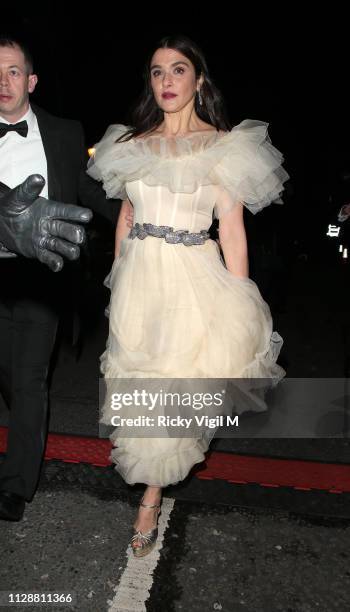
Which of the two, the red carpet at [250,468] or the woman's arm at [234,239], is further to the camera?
the red carpet at [250,468]

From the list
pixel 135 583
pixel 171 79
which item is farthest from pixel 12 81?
pixel 135 583

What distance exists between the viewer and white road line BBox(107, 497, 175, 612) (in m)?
2.36

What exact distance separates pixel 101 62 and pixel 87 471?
77.6 ft

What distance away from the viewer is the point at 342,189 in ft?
20.4

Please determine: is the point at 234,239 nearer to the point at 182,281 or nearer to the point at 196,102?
the point at 182,281

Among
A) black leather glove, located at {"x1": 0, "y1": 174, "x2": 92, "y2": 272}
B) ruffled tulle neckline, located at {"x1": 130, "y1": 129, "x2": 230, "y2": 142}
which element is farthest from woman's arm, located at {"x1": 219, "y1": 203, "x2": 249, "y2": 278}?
black leather glove, located at {"x1": 0, "y1": 174, "x2": 92, "y2": 272}

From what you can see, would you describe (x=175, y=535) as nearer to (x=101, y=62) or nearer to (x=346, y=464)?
(x=346, y=464)

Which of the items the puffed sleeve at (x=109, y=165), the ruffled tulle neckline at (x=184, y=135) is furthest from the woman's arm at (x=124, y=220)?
the ruffled tulle neckline at (x=184, y=135)

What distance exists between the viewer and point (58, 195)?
3109 millimetres

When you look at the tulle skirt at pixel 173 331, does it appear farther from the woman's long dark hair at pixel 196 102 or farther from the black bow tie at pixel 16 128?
the black bow tie at pixel 16 128

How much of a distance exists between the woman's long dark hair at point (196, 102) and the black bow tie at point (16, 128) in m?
0.55

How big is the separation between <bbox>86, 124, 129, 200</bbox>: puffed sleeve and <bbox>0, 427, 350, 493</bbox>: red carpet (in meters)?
1.75

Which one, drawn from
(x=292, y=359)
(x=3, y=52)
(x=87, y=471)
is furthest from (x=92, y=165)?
(x=292, y=359)

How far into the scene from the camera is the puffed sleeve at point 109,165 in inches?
113
